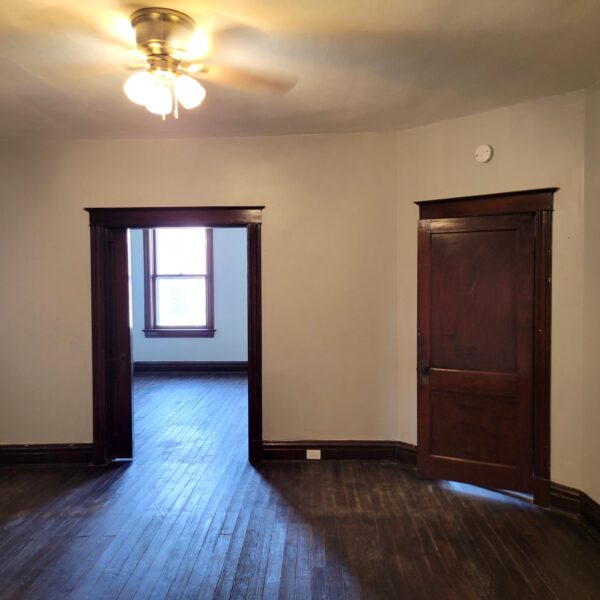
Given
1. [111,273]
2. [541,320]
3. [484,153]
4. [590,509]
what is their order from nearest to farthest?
[590,509], [541,320], [484,153], [111,273]

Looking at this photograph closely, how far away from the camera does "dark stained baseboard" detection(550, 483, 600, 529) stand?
2867 millimetres

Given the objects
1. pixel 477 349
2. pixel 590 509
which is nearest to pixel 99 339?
pixel 477 349

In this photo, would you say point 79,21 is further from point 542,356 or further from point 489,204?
point 542,356

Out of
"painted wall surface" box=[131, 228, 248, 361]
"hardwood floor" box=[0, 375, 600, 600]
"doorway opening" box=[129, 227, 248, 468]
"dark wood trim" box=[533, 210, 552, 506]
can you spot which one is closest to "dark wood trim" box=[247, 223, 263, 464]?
"hardwood floor" box=[0, 375, 600, 600]

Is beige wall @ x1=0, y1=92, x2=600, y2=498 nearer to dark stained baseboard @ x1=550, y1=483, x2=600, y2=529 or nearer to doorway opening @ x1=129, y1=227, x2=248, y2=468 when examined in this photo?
dark stained baseboard @ x1=550, y1=483, x2=600, y2=529

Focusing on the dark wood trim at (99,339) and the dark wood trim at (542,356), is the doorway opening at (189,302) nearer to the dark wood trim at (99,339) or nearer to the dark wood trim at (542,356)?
the dark wood trim at (99,339)

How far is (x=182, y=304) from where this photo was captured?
8125 millimetres

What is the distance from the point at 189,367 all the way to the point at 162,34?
254 inches

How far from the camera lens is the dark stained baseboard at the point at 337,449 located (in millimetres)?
3918

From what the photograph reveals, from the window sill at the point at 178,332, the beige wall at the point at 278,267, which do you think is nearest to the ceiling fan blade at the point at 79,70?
the beige wall at the point at 278,267

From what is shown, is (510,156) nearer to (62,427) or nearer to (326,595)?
(326,595)

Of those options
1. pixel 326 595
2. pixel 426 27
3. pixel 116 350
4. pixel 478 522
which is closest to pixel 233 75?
pixel 426 27

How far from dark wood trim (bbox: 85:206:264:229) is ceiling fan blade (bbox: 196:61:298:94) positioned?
1.18m

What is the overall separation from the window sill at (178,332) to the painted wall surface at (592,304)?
6017mm
